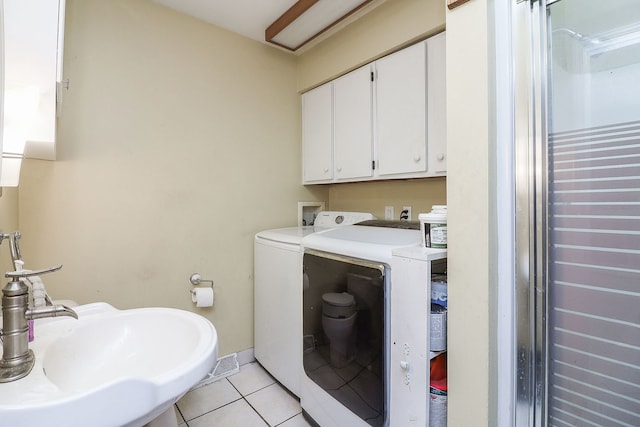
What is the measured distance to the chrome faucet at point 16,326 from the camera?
0.73 m

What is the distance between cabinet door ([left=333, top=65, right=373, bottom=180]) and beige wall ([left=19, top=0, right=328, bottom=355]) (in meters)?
0.47

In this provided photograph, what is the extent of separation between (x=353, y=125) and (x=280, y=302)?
4.09 feet

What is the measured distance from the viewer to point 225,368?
2.04 meters

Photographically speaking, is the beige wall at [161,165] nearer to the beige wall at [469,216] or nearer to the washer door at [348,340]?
the washer door at [348,340]

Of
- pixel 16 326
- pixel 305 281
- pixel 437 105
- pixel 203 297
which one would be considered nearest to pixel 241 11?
pixel 437 105

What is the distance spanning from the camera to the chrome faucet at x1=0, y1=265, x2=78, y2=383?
731mm

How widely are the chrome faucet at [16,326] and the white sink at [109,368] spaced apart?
3cm

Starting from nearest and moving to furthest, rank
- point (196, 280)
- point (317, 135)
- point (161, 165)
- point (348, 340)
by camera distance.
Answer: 1. point (348, 340)
2. point (161, 165)
3. point (196, 280)
4. point (317, 135)

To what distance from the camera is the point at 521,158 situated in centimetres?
90

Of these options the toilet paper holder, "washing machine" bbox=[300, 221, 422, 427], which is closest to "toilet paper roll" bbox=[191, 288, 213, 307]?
the toilet paper holder

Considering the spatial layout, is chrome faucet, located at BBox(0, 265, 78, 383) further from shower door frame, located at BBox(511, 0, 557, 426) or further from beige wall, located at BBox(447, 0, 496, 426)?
shower door frame, located at BBox(511, 0, 557, 426)

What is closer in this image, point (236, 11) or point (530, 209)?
point (530, 209)

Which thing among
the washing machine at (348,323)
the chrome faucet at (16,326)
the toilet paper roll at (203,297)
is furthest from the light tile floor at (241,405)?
the chrome faucet at (16,326)

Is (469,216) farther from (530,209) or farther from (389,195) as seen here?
(389,195)
